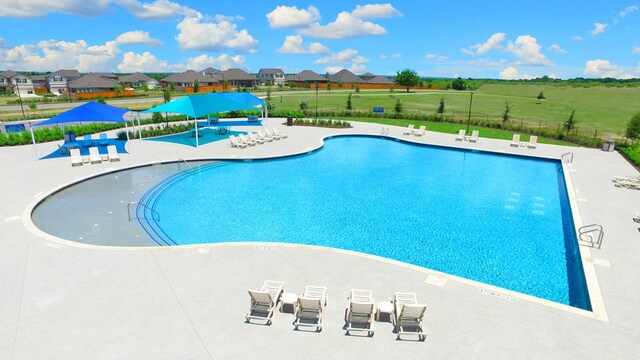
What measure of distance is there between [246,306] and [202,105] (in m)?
18.2

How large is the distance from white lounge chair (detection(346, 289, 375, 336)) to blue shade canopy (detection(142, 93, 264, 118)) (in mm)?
17236

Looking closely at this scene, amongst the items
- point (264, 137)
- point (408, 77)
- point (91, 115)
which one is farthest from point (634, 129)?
point (408, 77)

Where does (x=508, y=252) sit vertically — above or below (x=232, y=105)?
below

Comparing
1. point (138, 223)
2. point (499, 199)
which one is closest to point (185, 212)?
point (138, 223)

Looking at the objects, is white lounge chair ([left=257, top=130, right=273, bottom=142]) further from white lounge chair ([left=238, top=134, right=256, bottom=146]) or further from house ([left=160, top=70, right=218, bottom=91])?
house ([left=160, top=70, right=218, bottom=91])

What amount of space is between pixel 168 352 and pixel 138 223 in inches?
270

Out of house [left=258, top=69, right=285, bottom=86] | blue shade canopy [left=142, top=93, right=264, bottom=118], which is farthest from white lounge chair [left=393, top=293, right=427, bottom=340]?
house [left=258, top=69, right=285, bottom=86]

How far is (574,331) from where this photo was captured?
21.4 ft

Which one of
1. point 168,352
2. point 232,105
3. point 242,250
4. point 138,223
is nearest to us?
point 168,352

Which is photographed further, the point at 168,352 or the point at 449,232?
the point at 449,232

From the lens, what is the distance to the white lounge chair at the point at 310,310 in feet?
21.2

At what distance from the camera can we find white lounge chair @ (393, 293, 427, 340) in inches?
246

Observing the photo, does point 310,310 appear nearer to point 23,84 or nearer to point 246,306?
point 246,306

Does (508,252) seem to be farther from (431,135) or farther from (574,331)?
(431,135)
